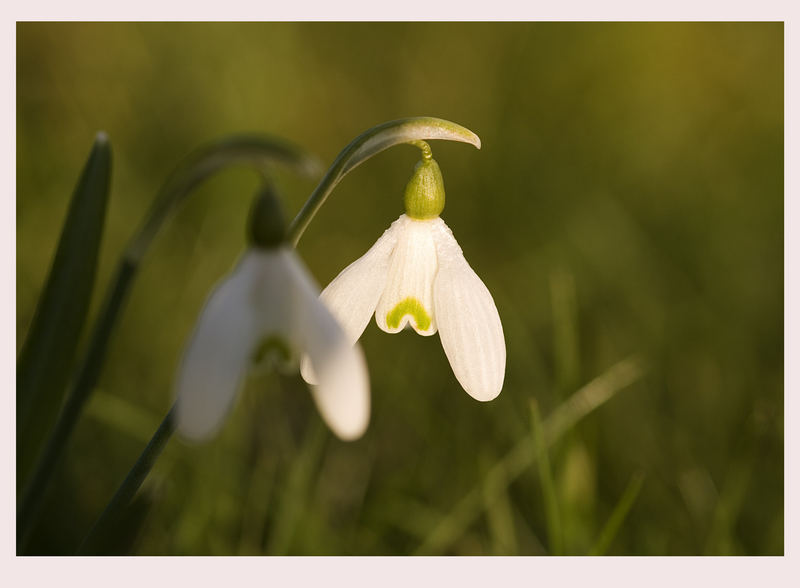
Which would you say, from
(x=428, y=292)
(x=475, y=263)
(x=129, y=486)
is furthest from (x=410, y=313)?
(x=475, y=263)

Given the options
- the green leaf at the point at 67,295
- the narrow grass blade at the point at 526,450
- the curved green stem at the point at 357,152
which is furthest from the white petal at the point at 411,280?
the narrow grass blade at the point at 526,450

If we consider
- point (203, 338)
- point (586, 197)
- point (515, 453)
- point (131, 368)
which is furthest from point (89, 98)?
point (203, 338)

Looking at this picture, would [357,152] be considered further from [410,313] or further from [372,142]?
[410,313]

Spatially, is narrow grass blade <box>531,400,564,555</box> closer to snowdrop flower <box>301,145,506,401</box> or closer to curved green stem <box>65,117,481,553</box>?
snowdrop flower <box>301,145,506,401</box>

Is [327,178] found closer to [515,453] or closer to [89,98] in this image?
[515,453]

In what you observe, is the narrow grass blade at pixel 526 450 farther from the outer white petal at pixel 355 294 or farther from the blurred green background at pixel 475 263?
the outer white petal at pixel 355 294
